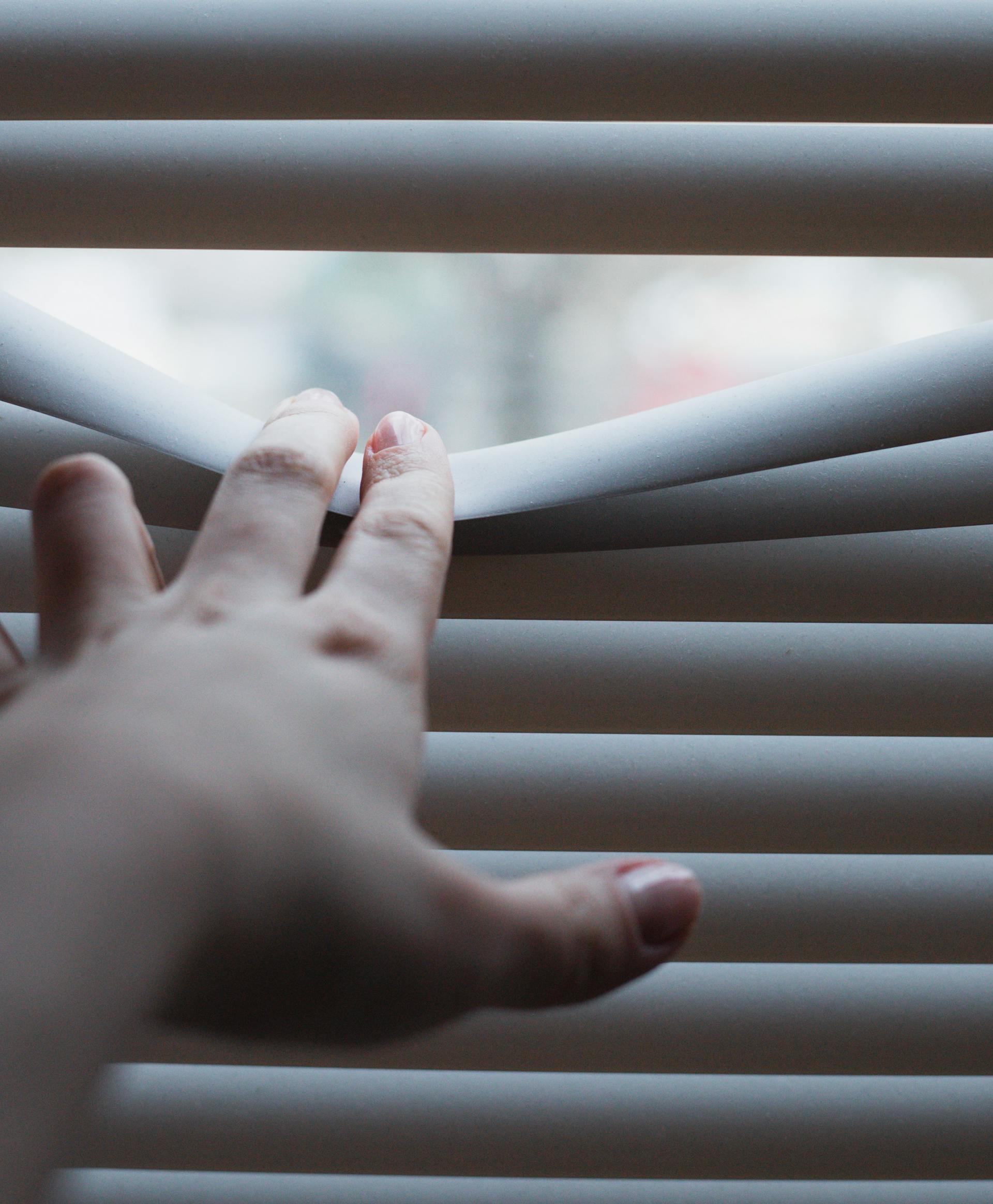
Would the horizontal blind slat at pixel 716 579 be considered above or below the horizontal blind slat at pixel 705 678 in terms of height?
above

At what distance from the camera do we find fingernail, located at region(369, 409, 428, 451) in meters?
0.57

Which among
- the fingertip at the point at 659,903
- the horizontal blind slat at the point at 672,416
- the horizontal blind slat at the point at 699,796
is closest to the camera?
the fingertip at the point at 659,903

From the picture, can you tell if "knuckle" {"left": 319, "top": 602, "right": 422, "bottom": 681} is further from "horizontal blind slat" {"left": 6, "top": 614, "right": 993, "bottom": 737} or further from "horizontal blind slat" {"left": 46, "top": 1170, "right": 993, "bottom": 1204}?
"horizontal blind slat" {"left": 46, "top": 1170, "right": 993, "bottom": 1204}

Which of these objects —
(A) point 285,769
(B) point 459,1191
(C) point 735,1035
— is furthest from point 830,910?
(A) point 285,769

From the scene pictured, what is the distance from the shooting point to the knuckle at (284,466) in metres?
0.49

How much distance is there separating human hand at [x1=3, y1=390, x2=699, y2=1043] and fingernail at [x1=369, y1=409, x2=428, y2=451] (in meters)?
0.07

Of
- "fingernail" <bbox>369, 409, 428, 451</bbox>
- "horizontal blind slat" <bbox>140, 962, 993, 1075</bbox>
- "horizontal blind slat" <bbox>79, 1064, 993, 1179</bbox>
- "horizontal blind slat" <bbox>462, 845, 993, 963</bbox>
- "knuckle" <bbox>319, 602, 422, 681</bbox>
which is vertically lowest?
"horizontal blind slat" <bbox>79, 1064, 993, 1179</bbox>

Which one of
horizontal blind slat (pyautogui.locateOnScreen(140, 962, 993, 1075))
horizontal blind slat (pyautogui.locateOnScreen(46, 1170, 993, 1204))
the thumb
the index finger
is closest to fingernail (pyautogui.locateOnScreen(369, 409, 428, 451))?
the index finger

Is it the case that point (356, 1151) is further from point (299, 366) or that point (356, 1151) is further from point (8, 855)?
point (299, 366)

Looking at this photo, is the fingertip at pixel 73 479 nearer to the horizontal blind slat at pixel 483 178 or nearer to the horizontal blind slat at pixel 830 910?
the horizontal blind slat at pixel 483 178

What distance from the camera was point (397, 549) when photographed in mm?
491

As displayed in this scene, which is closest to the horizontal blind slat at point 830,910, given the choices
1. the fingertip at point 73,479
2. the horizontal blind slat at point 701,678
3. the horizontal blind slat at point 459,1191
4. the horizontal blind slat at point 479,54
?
the horizontal blind slat at point 701,678

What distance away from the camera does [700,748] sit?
26.1 inches

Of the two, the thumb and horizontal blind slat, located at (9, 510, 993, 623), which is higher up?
horizontal blind slat, located at (9, 510, 993, 623)
